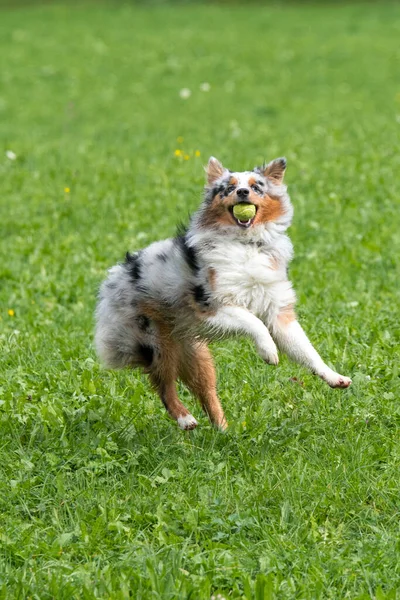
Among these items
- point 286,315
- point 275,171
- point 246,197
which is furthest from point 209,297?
point 275,171

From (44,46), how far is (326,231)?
17.5 meters

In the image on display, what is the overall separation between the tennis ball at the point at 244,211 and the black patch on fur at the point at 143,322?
769 mm

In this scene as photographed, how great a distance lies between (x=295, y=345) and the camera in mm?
5562

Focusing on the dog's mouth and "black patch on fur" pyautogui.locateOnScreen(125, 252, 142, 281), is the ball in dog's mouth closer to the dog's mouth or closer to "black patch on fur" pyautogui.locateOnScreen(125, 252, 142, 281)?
the dog's mouth

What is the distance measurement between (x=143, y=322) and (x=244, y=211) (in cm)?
85

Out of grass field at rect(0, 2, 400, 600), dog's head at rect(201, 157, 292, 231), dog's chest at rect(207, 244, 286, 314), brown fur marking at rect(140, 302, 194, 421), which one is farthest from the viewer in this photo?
brown fur marking at rect(140, 302, 194, 421)

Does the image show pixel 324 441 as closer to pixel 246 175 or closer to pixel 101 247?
pixel 246 175

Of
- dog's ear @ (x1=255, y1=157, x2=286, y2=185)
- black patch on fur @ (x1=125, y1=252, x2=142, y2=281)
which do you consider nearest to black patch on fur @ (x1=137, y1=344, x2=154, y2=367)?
black patch on fur @ (x1=125, y1=252, x2=142, y2=281)

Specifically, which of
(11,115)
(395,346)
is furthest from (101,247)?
(11,115)

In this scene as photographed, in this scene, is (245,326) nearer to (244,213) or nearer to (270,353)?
(270,353)

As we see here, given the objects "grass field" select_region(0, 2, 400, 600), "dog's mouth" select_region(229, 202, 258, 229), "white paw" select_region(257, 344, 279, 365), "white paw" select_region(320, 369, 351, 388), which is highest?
"dog's mouth" select_region(229, 202, 258, 229)

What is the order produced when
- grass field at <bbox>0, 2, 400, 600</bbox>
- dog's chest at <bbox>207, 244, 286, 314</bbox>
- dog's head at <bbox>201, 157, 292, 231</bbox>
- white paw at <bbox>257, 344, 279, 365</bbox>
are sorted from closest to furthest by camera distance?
grass field at <bbox>0, 2, 400, 600</bbox>
white paw at <bbox>257, 344, 279, 365</bbox>
dog's chest at <bbox>207, 244, 286, 314</bbox>
dog's head at <bbox>201, 157, 292, 231</bbox>

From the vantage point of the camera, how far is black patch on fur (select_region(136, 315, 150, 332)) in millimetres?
5766

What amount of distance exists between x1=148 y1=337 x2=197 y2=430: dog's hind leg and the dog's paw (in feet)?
0.04
